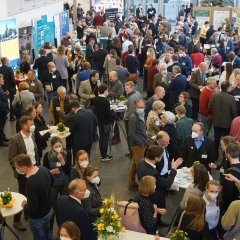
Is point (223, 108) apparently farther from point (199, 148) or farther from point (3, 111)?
point (3, 111)

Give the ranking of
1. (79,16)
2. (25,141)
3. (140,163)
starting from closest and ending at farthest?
(140,163), (25,141), (79,16)

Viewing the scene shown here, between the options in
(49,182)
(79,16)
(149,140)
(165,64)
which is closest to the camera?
(49,182)

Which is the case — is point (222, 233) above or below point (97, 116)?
below

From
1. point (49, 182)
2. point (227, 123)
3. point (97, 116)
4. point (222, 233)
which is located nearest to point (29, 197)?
point (49, 182)

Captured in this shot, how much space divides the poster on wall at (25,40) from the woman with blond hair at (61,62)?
2.18m

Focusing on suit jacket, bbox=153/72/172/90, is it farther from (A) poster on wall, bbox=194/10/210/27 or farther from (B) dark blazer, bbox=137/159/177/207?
(A) poster on wall, bbox=194/10/210/27

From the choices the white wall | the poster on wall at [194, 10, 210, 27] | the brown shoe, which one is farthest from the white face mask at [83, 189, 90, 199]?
the poster on wall at [194, 10, 210, 27]

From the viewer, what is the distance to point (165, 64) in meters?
9.62

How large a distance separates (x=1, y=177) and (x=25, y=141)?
192 cm

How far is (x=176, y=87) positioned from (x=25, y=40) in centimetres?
581

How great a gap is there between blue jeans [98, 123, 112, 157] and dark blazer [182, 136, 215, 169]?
1.93 m

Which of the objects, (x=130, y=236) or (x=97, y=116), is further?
(x=97, y=116)

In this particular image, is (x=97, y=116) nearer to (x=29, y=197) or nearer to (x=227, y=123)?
(x=227, y=123)

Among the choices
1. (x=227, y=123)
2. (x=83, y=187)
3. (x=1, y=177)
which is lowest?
(x=1, y=177)
